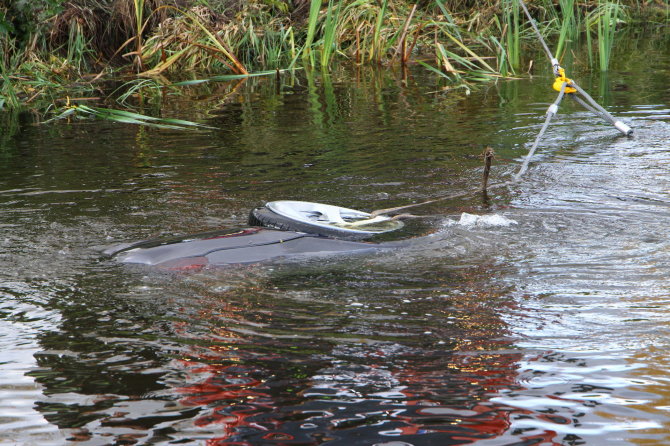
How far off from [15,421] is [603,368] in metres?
2.01

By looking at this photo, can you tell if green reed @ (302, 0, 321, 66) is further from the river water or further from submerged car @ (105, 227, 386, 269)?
submerged car @ (105, 227, 386, 269)

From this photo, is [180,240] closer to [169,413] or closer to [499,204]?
[169,413]

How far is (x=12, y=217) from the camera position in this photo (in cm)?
511

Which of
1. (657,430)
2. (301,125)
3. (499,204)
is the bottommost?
(657,430)

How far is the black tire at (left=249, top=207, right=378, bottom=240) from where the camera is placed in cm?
415

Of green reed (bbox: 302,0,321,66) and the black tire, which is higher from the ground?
green reed (bbox: 302,0,321,66)

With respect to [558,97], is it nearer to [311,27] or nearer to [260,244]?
[260,244]

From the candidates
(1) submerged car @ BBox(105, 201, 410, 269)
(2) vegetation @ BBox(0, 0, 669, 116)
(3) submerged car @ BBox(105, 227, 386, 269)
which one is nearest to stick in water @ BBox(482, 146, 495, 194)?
(1) submerged car @ BBox(105, 201, 410, 269)

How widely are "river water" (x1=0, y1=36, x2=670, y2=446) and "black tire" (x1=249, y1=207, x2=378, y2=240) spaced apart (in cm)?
18

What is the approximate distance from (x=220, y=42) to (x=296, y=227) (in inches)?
267

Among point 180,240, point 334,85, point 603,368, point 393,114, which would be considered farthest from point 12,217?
point 334,85

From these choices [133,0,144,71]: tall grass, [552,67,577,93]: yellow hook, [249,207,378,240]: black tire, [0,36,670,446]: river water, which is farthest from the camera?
[133,0,144,71]: tall grass

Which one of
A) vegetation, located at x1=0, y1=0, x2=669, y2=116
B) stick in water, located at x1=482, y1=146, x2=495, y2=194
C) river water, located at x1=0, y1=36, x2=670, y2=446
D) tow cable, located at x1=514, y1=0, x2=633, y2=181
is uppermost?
vegetation, located at x1=0, y1=0, x2=669, y2=116

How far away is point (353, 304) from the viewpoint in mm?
3562
